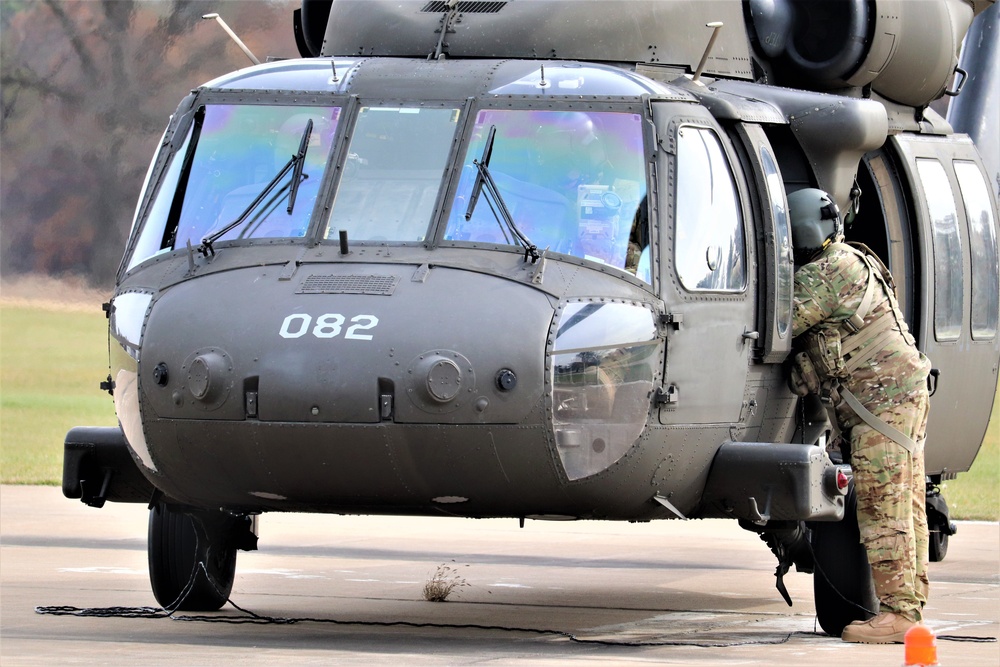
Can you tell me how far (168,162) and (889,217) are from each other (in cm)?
381

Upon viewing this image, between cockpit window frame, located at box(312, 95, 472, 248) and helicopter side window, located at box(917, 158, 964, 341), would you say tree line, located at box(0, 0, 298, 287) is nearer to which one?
helicopter side window, located at box(917, 158, 964, 341)

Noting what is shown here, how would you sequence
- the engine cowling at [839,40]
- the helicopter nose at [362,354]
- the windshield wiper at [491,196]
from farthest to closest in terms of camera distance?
the engine cowling at [839,40] < the windshield wiper at [491,196] < the helicopter nose at [362,354]

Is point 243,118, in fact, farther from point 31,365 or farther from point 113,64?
point 31,365

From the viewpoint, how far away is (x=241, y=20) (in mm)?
21438

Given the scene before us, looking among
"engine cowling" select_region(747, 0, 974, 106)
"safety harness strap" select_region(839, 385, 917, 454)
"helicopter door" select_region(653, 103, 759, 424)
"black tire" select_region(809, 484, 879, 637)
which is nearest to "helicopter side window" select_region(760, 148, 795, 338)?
"helicopter door" select_region(653, 103, 759, 424)

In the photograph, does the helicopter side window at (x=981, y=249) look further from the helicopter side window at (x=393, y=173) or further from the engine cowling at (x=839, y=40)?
the helicopter side window at (x=393, y=173)

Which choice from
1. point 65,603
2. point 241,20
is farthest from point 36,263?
point 65,603

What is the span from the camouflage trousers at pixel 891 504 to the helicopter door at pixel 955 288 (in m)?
1.46

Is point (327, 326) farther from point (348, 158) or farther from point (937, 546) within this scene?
point (937, 546)

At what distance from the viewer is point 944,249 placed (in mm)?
10398

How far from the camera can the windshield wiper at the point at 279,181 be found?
328 inches

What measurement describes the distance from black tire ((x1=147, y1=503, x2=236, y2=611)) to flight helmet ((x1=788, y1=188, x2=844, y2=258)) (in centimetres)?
318

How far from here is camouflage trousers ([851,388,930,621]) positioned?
8633mm

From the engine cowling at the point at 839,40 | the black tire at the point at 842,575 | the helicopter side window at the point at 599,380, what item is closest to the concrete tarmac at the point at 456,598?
the black tire at the point at 842,575
